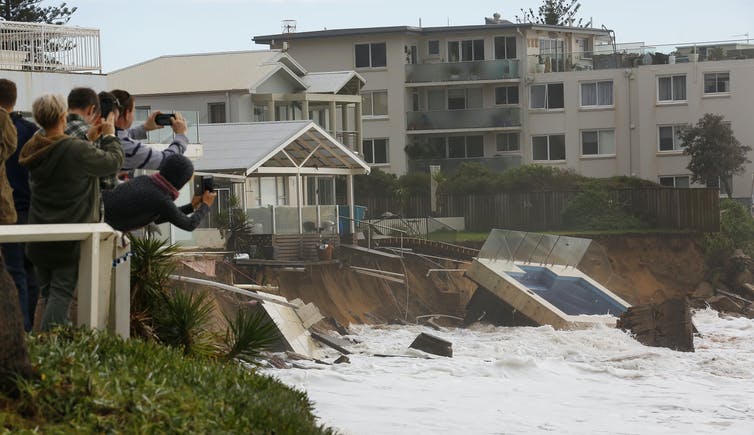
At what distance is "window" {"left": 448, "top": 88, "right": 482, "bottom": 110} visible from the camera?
6881 centimetres

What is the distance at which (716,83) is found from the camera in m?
65.7

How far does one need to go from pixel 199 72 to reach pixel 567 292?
15987mm

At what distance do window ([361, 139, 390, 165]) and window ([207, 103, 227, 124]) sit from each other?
56.3 ft

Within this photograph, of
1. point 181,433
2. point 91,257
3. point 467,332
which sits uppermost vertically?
point 91,257

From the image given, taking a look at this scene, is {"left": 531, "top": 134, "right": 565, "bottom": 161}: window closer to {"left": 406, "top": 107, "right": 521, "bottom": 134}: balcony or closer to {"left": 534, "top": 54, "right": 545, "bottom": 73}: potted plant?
{"left": 406, "top": 107, "right": 521, "bottom": 134}: balcony

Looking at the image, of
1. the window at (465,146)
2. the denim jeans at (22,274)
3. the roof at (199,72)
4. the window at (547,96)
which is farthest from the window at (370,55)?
the denim jeans at (22,274)

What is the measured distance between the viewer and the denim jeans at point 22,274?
350 inches

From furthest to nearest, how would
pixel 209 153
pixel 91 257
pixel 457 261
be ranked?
pixel 457 261 → pixel 209 153 → pixel 91 257

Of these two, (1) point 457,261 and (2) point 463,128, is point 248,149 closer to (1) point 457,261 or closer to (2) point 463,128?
(1) point 457,261

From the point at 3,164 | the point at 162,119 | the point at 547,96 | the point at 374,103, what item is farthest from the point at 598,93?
the point at 3,164

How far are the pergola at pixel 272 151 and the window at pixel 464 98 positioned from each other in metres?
22.0

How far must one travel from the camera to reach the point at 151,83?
51.8 meters

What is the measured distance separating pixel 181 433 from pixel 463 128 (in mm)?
61273

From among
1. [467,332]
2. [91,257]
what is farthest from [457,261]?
[91,257]
